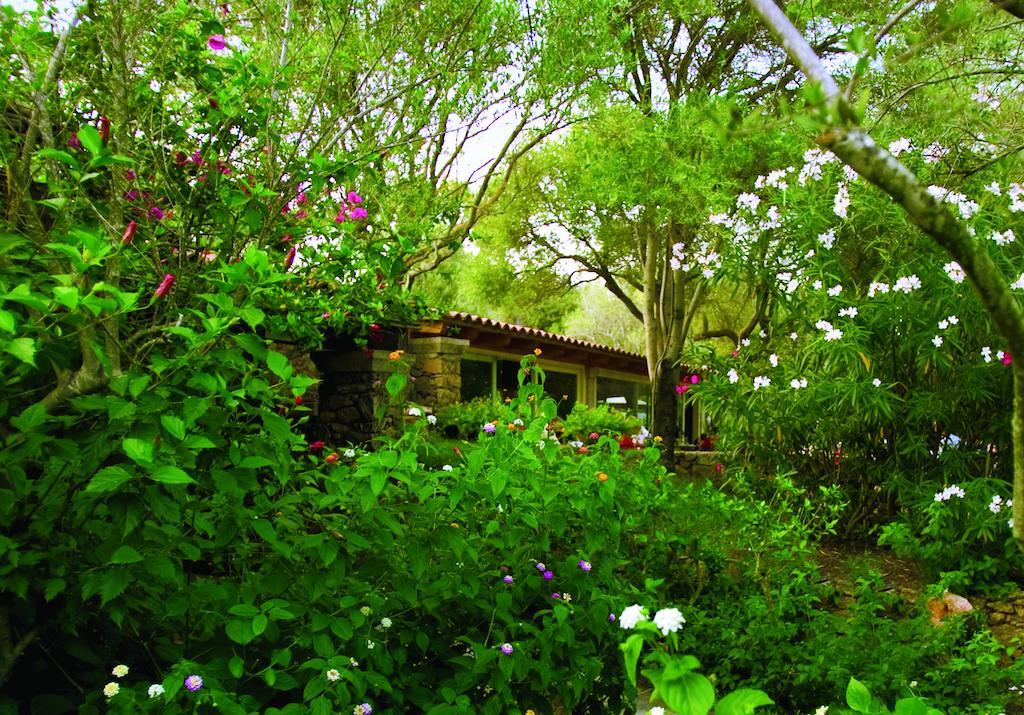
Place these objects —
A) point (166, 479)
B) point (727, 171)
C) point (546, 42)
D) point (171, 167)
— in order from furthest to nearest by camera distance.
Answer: point (727, 171)
point (546, 42)
point (171, 167)
point (166, 479)

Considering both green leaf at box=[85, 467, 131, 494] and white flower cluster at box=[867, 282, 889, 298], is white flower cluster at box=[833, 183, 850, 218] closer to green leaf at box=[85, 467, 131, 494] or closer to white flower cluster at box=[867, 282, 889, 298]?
white flower cluster at box=[867, 282, 889, 298]

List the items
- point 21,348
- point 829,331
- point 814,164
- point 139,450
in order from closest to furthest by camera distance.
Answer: point 21,348 → point 139,450 → point 829,331 → point 814,164

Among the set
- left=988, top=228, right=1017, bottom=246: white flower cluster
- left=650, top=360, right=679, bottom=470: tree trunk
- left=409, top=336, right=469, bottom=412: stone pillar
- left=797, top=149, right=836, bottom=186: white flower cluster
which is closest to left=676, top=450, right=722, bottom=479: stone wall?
left=650, top=360, right=679, bottom=470: tree trunk

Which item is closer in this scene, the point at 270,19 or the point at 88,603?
the point at 88,603

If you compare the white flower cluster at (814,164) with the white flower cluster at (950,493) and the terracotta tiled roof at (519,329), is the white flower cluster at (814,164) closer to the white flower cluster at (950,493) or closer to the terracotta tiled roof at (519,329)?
the white flower cluster at (950,493)

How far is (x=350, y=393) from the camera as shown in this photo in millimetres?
9172

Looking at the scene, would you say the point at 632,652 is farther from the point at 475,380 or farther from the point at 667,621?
the point at 475,380

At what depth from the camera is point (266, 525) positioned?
2.04 m

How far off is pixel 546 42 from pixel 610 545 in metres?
5.68

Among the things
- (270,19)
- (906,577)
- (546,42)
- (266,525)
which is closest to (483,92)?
(546,42)

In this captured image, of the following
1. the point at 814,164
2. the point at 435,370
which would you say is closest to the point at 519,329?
the point at 435,370

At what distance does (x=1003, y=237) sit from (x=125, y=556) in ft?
22.1

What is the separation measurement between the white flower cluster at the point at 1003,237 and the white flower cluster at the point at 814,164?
1.48 meters

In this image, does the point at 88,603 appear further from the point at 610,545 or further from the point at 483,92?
the point at 483,92
